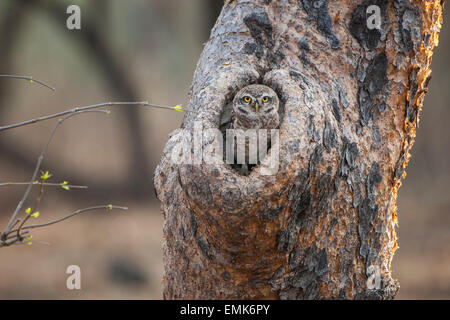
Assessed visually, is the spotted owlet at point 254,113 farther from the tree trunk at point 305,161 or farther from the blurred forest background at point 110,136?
the blurred forest background at point 110,136

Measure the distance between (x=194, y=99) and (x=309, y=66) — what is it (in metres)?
0.55

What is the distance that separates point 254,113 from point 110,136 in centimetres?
543

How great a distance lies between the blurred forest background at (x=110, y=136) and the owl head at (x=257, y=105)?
3865 mm

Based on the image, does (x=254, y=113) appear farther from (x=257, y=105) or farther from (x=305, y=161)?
(x=305, y=161)

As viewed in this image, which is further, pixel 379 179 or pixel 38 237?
pixel 38 237

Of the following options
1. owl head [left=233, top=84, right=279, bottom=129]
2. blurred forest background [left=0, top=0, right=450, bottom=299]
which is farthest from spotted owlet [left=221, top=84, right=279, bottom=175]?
blurred forest background [left=0, top=0, right=450, bottom=299]

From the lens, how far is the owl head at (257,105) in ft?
6.54

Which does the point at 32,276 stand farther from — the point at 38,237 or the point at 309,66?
the point at 309,66

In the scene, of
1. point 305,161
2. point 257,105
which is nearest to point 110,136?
point 257,105

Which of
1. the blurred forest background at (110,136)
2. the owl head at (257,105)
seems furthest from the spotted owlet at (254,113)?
the blurred forest background at (110,136)

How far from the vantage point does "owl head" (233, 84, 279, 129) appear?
199cm

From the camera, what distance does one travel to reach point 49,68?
278 inches

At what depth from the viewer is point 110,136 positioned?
7078 mm

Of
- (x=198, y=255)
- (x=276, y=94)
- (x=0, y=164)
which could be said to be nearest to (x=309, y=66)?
(x=276, y=94)
